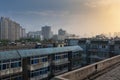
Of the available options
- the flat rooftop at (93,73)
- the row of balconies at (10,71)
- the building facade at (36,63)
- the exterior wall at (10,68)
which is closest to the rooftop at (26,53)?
the building facade at (36,63)

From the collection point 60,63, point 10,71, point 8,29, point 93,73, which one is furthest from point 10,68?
point 8,29

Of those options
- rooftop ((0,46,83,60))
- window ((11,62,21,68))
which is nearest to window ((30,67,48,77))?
rooftop ((0,46,83,60))

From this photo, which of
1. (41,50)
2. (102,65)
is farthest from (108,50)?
(102,65)

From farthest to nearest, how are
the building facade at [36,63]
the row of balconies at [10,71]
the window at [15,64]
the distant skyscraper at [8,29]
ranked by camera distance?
1. the distant skyscraper at [8,29]
2. the window at [15,64]
3. the building facade at [36,63]
4. the row of balconies at [10,71]

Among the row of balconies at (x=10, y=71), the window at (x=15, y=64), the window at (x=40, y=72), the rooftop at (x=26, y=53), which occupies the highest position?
the rooftop at (x=26, y=53)

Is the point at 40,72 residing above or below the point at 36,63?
below

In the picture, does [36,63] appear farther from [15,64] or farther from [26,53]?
[15,64]

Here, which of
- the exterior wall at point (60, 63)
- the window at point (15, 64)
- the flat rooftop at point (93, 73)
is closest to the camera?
the flat rooftop at point (93, 73)

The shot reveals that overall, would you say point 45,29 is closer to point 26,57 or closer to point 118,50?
point 118,50

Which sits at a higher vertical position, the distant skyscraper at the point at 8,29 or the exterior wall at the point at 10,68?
the distant skyscraper at the point at 8,29

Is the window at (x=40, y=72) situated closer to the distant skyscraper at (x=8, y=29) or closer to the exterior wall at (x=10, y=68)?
the exterior wall at (x=10, y=68)

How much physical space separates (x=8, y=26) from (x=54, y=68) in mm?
71354

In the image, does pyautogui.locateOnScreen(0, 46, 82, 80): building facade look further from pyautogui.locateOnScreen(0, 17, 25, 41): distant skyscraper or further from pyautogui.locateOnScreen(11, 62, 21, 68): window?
pyautogui.locateOnScreen(0, 17, 25, 41): distant skyscraper

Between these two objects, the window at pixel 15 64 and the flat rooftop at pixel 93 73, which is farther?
the window at pixel 15 64
